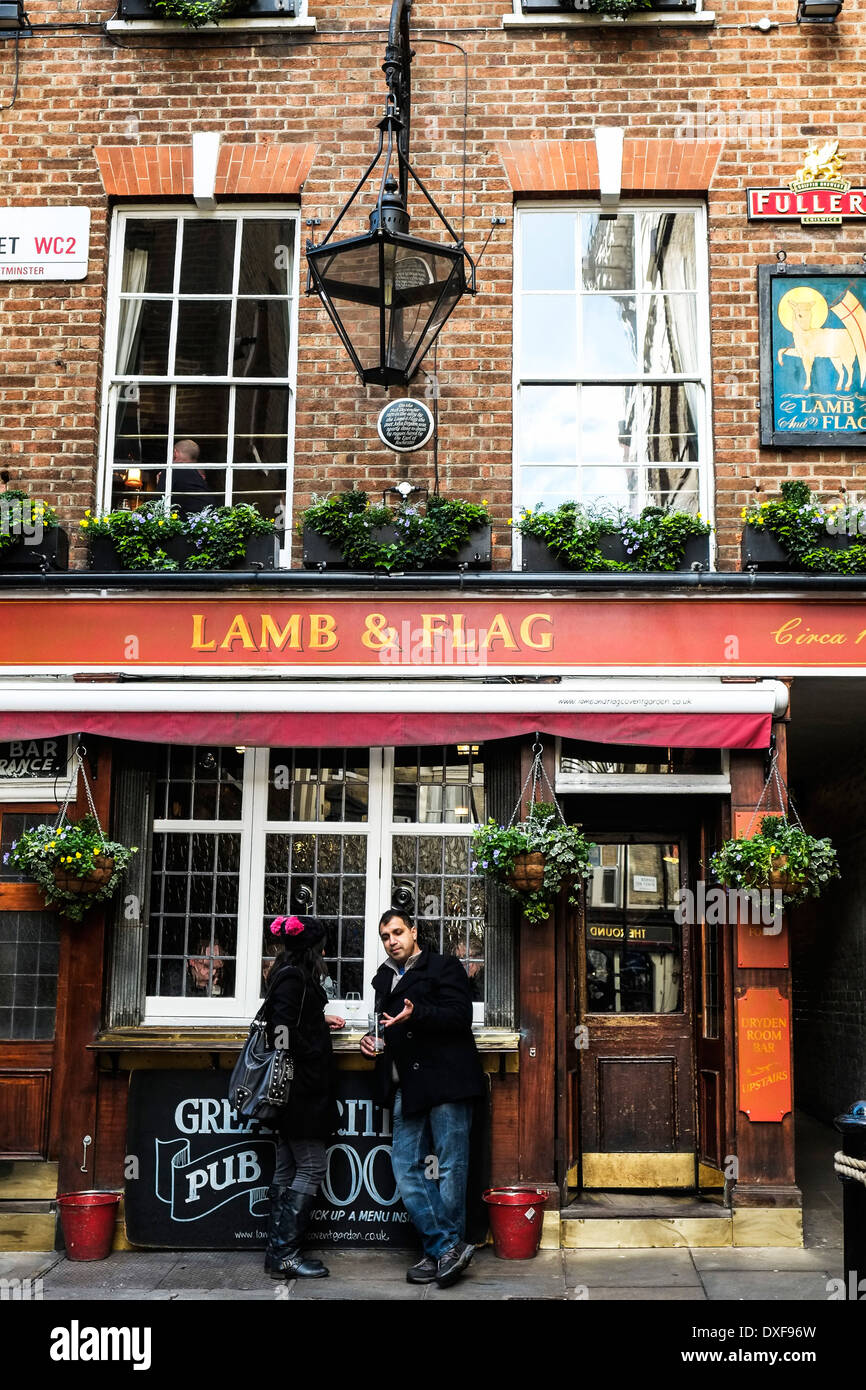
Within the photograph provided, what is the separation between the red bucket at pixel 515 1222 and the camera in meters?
7.74

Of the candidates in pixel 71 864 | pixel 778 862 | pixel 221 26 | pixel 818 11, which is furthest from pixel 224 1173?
pixel 818 11

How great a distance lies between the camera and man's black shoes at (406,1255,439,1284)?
293 inches

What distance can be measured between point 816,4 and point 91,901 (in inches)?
308

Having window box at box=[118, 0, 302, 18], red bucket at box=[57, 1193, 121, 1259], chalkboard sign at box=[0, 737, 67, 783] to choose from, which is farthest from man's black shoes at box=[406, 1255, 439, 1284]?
window box at box=[118, 0, 302, 18]

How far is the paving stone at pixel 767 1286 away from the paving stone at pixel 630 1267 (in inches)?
6.2

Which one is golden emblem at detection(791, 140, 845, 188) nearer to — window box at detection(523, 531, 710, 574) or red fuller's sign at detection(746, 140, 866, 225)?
red fuller's sign at detection(746, 140, 866, 225)

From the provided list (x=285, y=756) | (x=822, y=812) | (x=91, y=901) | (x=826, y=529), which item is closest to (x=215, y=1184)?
(x=91, y=901)

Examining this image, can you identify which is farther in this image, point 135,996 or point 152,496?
point 152,496

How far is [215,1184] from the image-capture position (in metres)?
8.20

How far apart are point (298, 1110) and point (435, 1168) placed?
88cm

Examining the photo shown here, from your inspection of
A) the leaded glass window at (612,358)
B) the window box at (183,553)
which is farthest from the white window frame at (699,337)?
the window box at (183,553)

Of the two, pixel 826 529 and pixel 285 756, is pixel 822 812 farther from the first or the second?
pixel 285 756

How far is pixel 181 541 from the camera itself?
8.97 metres

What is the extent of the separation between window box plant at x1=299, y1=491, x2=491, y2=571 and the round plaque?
50 centimetres
